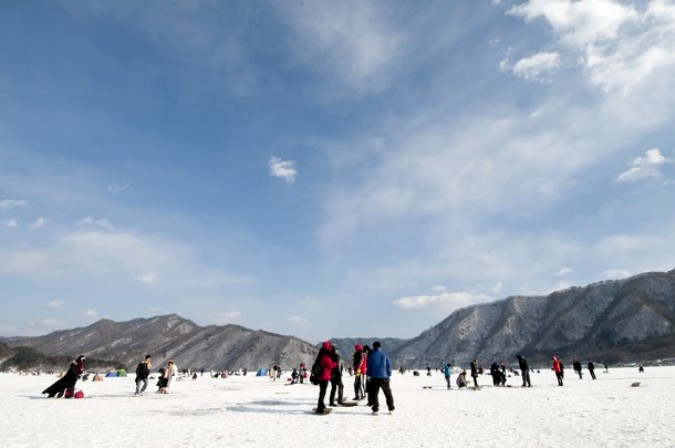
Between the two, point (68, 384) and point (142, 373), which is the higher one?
point (142, 373)

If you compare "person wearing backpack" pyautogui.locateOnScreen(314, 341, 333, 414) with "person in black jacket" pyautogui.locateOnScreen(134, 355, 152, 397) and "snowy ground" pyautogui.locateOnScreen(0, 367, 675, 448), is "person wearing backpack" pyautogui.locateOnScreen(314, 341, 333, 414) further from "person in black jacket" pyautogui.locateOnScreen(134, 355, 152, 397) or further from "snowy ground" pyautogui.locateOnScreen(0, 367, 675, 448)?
"person in black jacket" pyautogui.locateOnScreen(134, 355, 152, 397)

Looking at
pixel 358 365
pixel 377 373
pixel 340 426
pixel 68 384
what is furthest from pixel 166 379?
pixel 340 426

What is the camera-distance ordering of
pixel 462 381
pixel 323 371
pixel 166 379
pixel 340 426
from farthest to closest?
pixel 462 381 < pixel 166 379 < pixel 323 371 < pixel 340 426

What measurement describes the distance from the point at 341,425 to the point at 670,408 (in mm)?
11239

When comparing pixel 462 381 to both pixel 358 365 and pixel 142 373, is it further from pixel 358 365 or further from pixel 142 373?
pixel 142 373

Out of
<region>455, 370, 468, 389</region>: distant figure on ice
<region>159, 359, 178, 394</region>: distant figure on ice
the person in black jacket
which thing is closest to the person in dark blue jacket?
the person in black jacket

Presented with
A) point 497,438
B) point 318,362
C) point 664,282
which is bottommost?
point 497,438

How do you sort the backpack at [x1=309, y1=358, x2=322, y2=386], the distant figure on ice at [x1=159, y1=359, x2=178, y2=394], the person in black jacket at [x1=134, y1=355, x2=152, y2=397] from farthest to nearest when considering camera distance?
1. the distant figure on ice at [x1=159, y1=359, x2=178, y2=394]
2. the person in black jacket at [x1=134, y1=355, x2=152, y2=397]
3. the backpack at [x1=309, y1=358, x2=322, y2=386]

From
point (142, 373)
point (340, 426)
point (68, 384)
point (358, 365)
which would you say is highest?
point (358, 365)

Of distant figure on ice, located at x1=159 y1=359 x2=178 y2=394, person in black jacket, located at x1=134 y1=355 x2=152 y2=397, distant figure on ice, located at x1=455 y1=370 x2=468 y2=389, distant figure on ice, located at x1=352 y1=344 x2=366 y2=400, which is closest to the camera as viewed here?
distant figure on ice, located at x1=352 y1=344 x2=366 y2=400

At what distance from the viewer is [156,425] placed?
1177 centimetres

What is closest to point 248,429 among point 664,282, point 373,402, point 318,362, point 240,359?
point 318,362

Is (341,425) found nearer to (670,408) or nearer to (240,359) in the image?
(670,408)

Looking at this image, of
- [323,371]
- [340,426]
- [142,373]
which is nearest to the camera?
[340,426]
